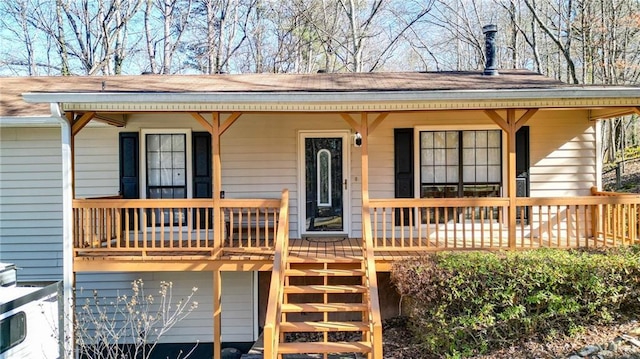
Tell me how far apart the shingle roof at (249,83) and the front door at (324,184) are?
106 cm

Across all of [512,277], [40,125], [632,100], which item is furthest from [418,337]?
[40,125]

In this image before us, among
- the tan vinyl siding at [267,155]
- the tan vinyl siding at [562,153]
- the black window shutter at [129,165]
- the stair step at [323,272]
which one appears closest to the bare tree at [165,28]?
the black window shutter at [129,165]

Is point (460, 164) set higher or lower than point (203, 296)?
higher

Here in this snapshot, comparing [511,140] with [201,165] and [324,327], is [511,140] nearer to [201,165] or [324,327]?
[324,327]

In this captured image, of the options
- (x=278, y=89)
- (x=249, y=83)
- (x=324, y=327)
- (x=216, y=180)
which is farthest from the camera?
(x=249, y=83)

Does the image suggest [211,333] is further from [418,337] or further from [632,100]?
[632,100]

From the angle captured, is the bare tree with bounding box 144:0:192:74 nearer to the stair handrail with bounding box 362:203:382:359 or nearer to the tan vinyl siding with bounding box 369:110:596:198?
the tan vinyl siding with bounding box 369:110:596:198

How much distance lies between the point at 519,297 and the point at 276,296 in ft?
9.53

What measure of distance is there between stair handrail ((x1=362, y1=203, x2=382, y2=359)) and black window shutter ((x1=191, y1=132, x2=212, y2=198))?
3034 mm

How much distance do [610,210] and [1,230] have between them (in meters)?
10.2

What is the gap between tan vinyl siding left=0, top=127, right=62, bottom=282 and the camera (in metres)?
7.36

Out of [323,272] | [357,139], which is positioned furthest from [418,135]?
[323,272]

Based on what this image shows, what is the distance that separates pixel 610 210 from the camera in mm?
6809

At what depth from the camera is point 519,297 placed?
508 cm
